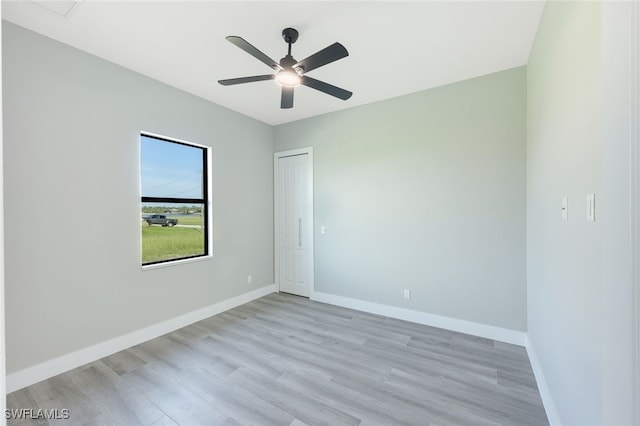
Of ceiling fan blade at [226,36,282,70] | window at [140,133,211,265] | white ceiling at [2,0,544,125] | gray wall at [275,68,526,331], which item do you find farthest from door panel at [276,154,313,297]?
ceiling fan blade at [226,36,282,70]

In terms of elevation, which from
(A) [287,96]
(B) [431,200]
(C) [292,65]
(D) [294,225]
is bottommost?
(D) [294,225]

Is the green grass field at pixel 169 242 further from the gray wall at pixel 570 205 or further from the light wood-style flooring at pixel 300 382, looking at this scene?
the gray wall at pixel 570 205

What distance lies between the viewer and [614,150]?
0.84 m

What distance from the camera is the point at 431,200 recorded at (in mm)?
3170

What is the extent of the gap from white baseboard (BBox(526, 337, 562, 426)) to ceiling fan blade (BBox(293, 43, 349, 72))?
2701mm

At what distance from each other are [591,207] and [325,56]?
69.6 inches

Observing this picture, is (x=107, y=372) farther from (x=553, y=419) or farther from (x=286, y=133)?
(x=286, y=133)

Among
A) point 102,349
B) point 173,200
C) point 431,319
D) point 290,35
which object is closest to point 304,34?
point 290,35

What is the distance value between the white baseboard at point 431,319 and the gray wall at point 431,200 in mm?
64

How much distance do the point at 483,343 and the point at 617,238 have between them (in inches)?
95.9

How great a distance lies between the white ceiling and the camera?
75.9 inches

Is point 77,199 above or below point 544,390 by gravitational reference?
above

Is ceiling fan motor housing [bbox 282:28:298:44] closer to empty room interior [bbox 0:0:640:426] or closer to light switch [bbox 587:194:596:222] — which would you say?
empty room interior [bbox 0:0:640:426]

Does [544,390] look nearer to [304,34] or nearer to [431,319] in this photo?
[431,319]
